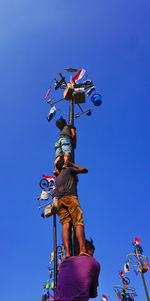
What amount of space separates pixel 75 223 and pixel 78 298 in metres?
0.99

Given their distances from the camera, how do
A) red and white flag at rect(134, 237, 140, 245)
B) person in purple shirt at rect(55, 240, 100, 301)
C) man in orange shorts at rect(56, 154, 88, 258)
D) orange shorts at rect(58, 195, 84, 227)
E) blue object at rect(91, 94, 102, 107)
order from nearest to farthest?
person in purple shirt at rect(55, 240, 100, 301) < man in orange shorts at rect(56, 154, 88, 258) < orange shorts at rect(58, 195, 84, 227) < blue object at rect(91, 94, 102, 107) < red and white flag at rect(134, 237, 140, 245)

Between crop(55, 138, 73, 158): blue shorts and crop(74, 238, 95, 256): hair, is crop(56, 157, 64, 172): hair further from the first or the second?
crop(74, 238, 95, 256): hair

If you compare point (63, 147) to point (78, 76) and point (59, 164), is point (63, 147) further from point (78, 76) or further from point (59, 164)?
point (78, 76)

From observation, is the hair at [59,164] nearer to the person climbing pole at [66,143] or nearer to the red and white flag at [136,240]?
the person climbing pole at [66,143]

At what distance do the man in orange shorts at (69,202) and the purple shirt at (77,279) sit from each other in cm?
17

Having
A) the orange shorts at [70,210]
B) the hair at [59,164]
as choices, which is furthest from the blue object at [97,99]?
the orange shorts at [70,210]

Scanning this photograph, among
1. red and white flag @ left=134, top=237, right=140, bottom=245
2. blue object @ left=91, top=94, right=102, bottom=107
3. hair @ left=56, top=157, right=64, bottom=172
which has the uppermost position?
blue object @ left=91, top=94, right=102, bottom=107

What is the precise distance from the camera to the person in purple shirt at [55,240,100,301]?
2.79 meters

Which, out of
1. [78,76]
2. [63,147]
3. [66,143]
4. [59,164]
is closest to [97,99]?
[78,76]

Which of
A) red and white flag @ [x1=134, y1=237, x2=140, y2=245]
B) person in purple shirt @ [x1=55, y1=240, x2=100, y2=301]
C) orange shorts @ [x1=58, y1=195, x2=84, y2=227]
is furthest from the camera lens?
red and white flag @ [x1=134, y1=237, x2=140, y2=245]

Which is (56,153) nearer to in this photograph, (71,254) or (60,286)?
(71,254)

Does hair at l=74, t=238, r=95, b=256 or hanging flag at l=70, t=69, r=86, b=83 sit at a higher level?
hanging flag at l=70, t=69, r=86, b=83

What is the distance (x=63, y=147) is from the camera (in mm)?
4621

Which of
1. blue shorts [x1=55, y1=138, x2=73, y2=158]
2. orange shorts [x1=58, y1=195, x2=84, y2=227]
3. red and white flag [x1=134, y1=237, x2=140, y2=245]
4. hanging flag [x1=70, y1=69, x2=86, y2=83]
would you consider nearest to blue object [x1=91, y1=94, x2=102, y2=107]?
hanging flag [x1=70, y1=69, x2=86, y2=83]
